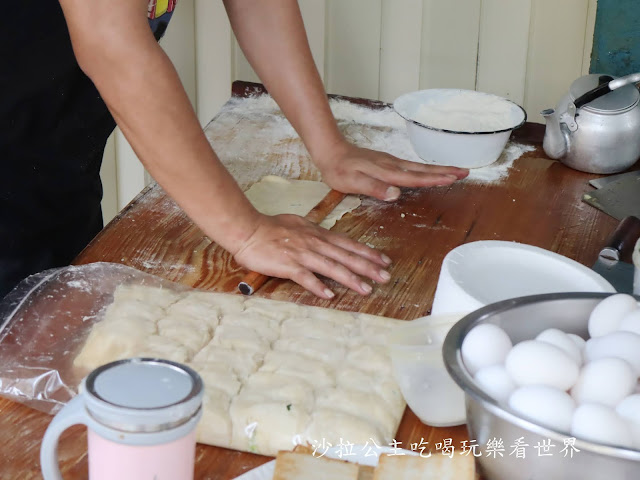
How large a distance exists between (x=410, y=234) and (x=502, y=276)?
0.45 meters

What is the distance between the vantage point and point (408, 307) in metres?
1.33

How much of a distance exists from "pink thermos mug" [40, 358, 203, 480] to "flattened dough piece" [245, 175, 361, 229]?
943 mm

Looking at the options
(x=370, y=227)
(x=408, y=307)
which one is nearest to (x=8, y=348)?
(x=408, y=307)

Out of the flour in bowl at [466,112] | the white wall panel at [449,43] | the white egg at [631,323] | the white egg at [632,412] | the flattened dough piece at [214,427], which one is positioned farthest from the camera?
the white wall panel at [449,43]

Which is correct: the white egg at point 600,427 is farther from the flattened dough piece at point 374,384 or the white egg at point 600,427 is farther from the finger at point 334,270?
the finger at point 334,270

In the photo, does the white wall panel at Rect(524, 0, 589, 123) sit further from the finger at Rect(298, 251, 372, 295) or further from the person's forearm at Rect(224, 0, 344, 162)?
the finger at Rect(298, 251, 372, 295)

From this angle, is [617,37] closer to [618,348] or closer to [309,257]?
[309,257]

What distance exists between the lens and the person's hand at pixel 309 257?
4.52 ft

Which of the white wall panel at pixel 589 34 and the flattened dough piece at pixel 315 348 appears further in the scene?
the white wall panel at pixel 589 34

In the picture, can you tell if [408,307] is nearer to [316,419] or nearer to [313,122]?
[316,419]

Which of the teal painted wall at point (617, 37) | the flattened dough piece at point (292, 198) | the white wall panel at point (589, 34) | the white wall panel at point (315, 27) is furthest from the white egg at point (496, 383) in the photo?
the white wall panel at point (315, 27)

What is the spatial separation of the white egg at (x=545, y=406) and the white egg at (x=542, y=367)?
0.01 meters

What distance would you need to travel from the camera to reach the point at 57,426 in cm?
71

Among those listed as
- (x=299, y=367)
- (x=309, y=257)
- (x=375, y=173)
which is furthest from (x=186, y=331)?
(x=375, y=173)
